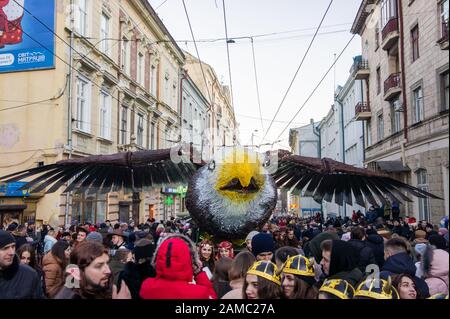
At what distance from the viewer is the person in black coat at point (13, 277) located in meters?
2.99

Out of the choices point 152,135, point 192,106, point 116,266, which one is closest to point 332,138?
point 192,106

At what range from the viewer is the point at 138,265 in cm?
308

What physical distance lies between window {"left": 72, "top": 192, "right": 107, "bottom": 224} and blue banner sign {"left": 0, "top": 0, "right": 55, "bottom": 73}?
4.26 metres

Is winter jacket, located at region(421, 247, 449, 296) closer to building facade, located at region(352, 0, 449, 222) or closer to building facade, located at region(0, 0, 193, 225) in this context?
building facade, located at region(352, 0, 449, 222)

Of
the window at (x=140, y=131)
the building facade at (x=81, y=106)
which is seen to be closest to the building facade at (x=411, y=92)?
the building facade at (x=81, y=106)

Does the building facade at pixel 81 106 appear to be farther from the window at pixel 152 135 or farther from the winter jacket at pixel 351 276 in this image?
the winter jacket at pixel 351 276

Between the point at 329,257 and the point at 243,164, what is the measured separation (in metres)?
1.80

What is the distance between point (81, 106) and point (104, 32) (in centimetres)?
330

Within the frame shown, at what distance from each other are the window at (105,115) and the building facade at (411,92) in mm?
9301

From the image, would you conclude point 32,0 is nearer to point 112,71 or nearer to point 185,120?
point 112,71

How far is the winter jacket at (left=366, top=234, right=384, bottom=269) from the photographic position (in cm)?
498

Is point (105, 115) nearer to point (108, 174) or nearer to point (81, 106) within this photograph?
point (81, 106)

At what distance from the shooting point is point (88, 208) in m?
14.6
